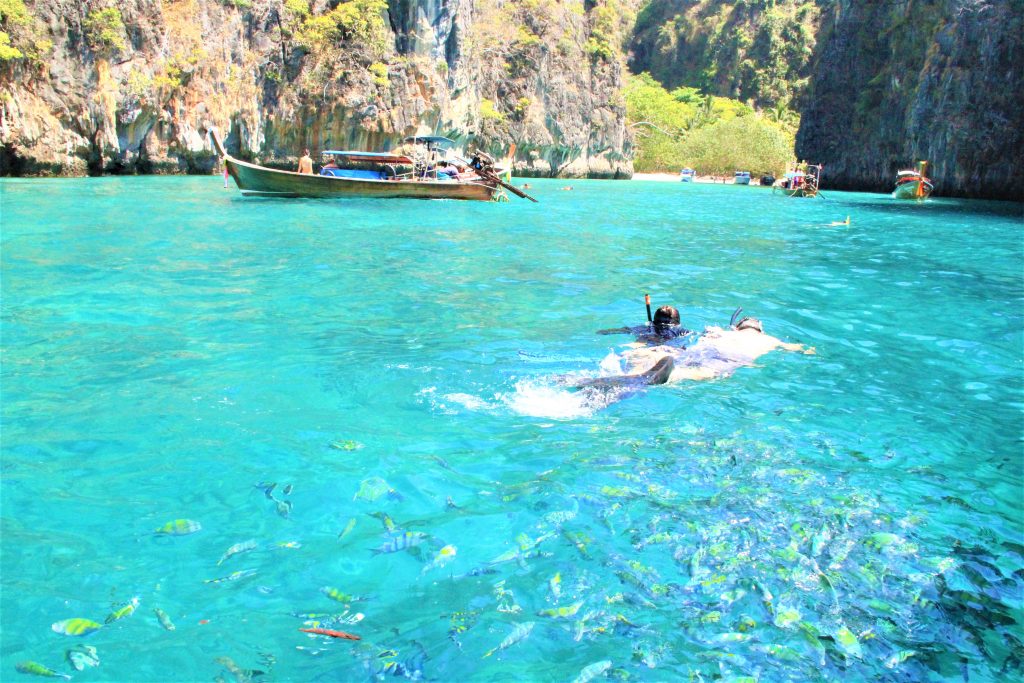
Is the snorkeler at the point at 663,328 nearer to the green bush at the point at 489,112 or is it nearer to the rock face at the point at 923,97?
the rock face at the point at 923,97

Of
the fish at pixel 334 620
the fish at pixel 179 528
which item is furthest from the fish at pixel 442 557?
the fish at pixel 179 528

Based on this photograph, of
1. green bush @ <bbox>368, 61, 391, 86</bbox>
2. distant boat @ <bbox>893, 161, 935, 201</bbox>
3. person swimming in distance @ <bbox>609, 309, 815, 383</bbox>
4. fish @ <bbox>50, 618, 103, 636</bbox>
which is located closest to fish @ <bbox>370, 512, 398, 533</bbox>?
fish @ <bbox>50, 618, 103, 636</bbox>

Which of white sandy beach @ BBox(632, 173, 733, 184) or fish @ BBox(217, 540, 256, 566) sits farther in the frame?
white sandy beach @ BBox(632, 173, 733, 184)

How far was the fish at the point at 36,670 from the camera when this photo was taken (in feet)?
9.51

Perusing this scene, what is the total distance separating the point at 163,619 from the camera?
127 inches

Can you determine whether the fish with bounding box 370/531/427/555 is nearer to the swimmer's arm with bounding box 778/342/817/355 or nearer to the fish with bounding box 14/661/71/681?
the fish with bounding box 14/661/71/681

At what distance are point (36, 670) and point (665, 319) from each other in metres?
6.19

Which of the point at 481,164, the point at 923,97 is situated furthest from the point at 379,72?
the point at 923,97

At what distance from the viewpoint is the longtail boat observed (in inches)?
958

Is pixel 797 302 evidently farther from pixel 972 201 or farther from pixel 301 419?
pixel 972 201

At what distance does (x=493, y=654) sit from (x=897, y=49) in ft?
181

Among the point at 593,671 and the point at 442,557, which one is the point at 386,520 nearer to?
the point at 442,557

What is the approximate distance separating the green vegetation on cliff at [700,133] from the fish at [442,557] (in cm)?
7175

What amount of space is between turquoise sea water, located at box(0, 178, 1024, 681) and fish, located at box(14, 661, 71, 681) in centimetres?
4
